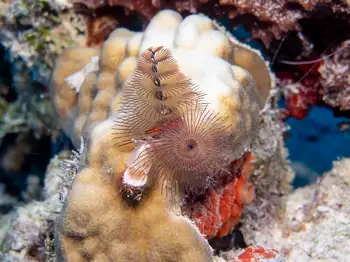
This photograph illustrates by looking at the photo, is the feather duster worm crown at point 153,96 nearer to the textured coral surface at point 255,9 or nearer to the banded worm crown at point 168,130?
the banded worm crown at point 168,130

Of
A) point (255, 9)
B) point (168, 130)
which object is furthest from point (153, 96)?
point (255, 9)

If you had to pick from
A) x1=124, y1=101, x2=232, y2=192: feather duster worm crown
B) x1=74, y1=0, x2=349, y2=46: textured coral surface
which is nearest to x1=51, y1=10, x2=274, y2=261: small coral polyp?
x1=124, y1=101, x2=232, y2=192: feather duster worm crown

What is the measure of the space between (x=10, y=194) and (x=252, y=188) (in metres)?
3.86

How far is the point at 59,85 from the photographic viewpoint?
3.50 metres

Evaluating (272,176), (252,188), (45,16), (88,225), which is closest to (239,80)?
(252,188)

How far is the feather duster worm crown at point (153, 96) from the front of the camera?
2.26 metres

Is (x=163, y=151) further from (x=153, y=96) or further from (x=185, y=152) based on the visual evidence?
(x=153, y=96)

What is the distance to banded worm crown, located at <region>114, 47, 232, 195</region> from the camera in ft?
7.04

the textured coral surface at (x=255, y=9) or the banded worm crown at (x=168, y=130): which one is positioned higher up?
the textured coral surface at (x=255, y=9)

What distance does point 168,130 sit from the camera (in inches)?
86.4

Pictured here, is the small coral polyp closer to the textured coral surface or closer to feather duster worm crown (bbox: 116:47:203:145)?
feather duster worm crown (bbox: 116:47:203:145)

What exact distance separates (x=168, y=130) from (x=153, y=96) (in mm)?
241

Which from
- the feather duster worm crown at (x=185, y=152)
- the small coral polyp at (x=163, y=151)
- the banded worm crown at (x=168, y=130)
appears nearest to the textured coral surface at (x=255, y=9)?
the small coral polyp at (x=163, y=151)

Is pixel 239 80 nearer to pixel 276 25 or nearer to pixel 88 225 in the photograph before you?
pixel 276 25
